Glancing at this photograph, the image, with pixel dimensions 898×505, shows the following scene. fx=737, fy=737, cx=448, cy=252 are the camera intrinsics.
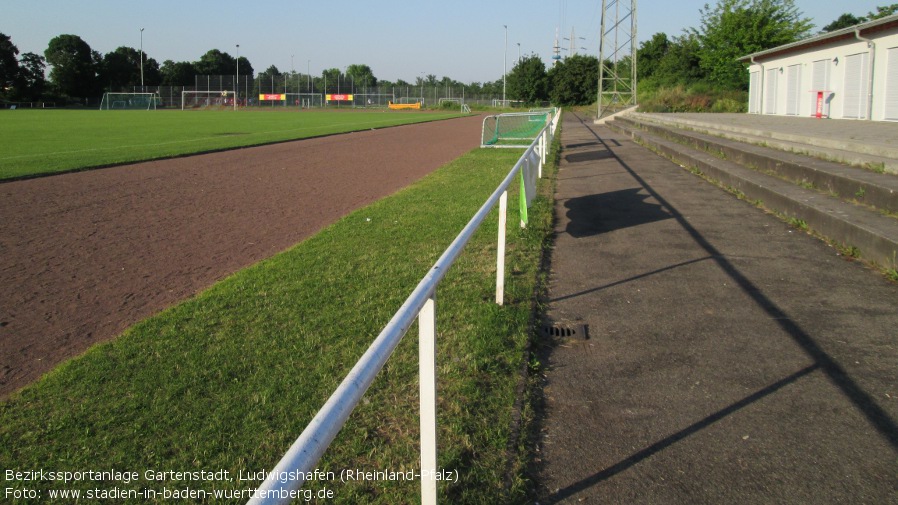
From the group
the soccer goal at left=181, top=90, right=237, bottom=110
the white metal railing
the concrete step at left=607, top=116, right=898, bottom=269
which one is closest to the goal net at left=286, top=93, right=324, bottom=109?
the soccer goal at left=181, top=90, right=237, bottom=110

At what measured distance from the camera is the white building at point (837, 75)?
775 inches

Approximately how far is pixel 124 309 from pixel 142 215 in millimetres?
4833

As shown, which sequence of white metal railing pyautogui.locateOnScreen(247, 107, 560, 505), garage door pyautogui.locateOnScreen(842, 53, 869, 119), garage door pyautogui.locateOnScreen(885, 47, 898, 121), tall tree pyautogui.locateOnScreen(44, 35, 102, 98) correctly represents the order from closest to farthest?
white metal railing pyautogui.locateOnScreen(247, 107, 560, 505) < garage door pyautogui.locateOnScreen(885, 47, 898, 121) < garage door pyautogui.locateOnScreen(842, 53, 869, 119) < tall tree pyautogui.locateOnScreen(44, 35, 102, 98)

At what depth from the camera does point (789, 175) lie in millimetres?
11109

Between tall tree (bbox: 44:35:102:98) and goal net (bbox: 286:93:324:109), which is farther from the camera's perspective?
tall tree (bbox: 44:35:102:98)

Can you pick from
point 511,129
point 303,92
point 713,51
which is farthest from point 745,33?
point 303,92

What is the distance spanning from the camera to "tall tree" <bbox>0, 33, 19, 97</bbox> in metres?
81.0

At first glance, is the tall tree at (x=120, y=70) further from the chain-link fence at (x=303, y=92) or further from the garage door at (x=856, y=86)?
the garage door at (x=856, y=86)

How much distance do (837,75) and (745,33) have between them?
2289cm

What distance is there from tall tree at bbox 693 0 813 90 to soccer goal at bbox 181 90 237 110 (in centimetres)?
5315

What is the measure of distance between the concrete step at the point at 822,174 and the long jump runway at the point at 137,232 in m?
6.47

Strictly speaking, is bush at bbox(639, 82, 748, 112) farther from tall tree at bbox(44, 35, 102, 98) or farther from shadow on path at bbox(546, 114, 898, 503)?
tall tree at bbox(44, 35, 102, 98)

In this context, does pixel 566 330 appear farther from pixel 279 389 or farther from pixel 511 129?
pixel 511 129

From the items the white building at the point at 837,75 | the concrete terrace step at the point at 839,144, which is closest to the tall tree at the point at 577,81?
the white building at the point at 837,75
